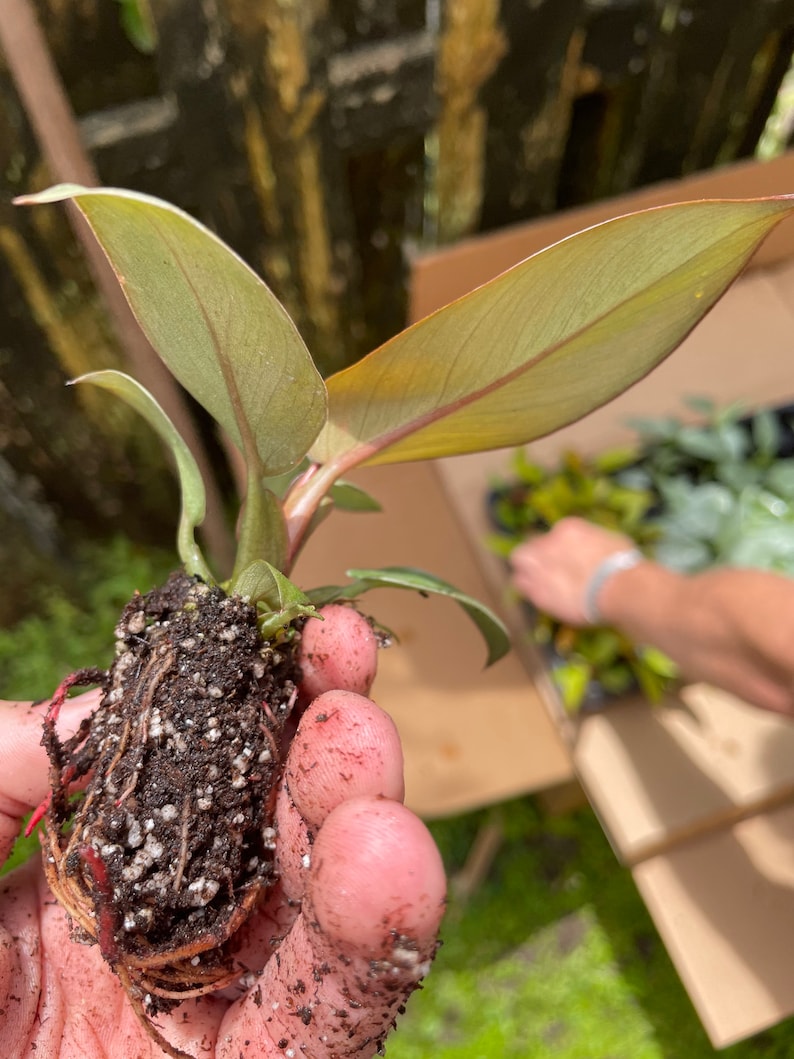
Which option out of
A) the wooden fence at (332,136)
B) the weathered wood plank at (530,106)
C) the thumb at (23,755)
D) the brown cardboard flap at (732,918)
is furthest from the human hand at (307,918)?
the weathered wood plank at (530,106)

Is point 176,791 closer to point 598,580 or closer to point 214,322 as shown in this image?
point 214,322

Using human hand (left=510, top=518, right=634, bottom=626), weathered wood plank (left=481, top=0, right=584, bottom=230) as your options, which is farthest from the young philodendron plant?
weathered wood plank (left=481, top=0, right=584, bottom=230)

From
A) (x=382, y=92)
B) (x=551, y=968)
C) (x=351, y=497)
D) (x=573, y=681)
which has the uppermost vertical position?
(x=382, y=92)

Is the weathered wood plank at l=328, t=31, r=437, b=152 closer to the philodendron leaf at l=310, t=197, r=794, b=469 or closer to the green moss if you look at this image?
the philodendron leaf at l=310, t=197, r=794, b=469

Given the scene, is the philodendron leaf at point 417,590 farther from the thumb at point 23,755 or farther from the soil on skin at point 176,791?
the thumb at point 23,755

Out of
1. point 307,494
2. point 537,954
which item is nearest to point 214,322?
point 307,494

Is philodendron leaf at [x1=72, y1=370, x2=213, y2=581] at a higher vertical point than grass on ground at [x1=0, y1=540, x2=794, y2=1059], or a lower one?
higher

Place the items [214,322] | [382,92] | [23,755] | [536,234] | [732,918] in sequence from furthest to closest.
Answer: [536,234]
[382,92]
[732,918]
[23,755]
[214,322]
